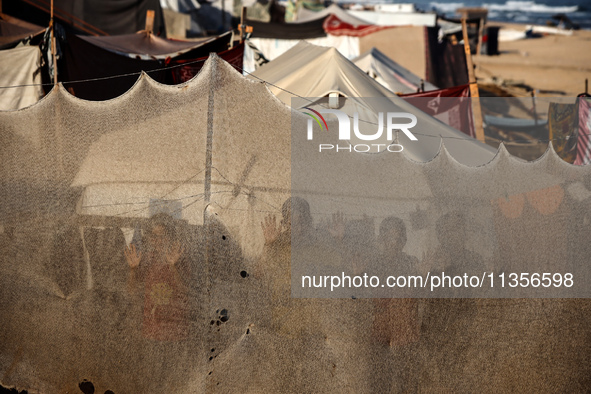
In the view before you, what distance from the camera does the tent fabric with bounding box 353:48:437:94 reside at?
1032 centimetres

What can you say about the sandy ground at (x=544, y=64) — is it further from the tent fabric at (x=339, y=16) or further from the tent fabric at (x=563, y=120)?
the tent fabric at (x=563, y=120)

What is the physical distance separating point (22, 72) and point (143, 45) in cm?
239

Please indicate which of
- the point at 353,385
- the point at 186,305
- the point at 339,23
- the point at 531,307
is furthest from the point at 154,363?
the point at 339,23

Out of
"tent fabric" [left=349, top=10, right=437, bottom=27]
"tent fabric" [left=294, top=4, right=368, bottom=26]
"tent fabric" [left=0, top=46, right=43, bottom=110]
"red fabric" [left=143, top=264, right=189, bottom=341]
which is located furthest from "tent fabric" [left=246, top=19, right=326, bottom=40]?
"red fabric" [left=143, top=264, right=189, bottom=341]

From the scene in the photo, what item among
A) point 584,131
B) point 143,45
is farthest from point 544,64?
point 143,45

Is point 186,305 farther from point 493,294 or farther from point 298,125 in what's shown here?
point 493,294

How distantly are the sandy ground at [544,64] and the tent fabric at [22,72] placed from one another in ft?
41.9

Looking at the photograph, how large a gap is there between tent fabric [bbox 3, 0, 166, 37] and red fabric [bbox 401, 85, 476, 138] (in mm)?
7621

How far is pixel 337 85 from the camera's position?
5758mm

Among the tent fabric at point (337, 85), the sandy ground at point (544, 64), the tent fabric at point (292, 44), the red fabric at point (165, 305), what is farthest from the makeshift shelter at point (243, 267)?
the sandy ground at point (544, 64)

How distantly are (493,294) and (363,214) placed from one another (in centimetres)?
102

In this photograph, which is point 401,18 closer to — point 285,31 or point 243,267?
point 285,31

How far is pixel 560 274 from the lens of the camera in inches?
137

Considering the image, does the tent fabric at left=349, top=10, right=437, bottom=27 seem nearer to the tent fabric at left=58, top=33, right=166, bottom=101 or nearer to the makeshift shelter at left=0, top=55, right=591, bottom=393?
the tent fabric at left=58, top=33, right=166, bottom=101
